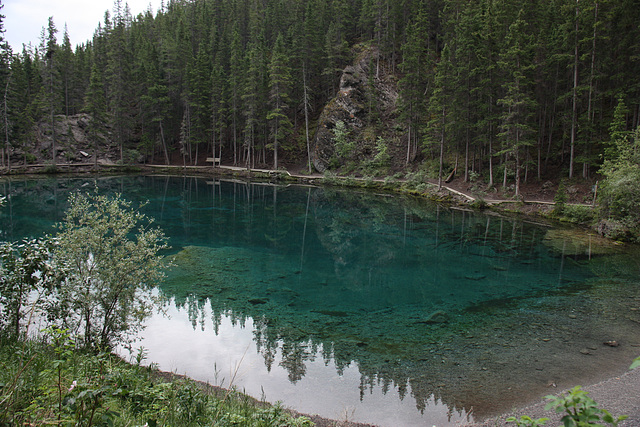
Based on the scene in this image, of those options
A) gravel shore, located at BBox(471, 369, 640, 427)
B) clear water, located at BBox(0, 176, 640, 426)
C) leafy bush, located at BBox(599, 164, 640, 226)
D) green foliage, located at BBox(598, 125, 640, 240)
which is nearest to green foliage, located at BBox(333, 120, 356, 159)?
clear water, located at BBox(0, 176, 640, 426)

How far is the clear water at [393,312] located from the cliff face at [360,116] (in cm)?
2729

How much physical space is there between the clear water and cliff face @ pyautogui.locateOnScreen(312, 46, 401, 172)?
27.3 meters

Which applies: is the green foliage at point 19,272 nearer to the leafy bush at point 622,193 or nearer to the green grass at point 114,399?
the green grass at point 114,399

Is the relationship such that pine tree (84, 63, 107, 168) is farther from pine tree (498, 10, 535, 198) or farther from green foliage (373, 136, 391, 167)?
pine tree (498, 10, 535, 198)

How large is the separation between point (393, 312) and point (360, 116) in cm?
4754

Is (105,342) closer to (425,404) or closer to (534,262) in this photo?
(425,404)

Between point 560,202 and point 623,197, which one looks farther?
point 560,202

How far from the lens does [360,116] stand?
5816 centimetres

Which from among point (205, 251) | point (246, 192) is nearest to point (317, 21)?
point (246, 192)

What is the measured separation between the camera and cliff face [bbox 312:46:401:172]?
55.5 meters

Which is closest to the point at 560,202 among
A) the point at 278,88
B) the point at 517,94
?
the point at 517,94

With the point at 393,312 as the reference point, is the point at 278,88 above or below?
above

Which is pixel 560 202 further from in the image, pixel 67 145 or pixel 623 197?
pixel 67 145

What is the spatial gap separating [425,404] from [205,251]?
632 inches
